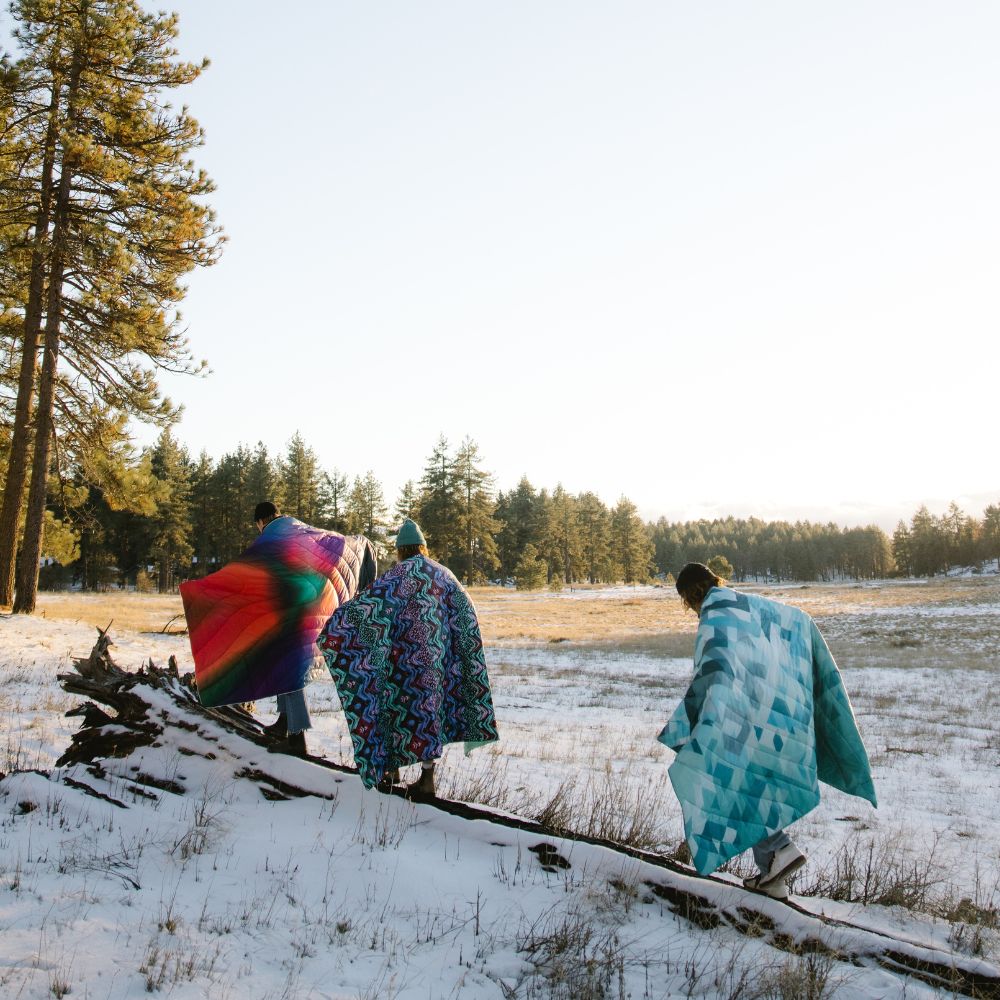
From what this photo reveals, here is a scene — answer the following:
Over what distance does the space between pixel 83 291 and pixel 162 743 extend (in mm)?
14917

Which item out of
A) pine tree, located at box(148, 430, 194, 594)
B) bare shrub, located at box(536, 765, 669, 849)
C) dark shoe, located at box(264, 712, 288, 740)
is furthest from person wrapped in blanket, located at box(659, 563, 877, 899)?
pine tree, located at box(148, 430, 194, 594)

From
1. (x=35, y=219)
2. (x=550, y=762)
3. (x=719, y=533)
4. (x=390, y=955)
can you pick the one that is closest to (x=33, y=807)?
(x=390, y=955)

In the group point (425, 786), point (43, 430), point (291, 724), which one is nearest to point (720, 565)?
point (43, 430)

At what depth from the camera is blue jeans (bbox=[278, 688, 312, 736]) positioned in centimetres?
619

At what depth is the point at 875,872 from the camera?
5359mm

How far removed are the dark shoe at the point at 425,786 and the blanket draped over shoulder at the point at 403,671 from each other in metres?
0.22

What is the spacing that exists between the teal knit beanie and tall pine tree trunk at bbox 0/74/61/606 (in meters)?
14.9

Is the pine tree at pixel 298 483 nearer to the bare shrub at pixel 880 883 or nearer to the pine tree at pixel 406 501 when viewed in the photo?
the pine tree at pixel 406 501

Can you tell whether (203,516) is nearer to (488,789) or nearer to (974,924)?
(488,789)

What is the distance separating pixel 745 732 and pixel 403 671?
94.7 inches

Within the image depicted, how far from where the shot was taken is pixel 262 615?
6.32 meters

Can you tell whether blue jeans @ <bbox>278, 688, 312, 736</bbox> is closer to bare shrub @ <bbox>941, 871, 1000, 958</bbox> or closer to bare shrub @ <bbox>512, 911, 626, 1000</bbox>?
bare shrub @ <bbox>512, 911, 626, 1000</bbox>

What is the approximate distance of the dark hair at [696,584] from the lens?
4789mm

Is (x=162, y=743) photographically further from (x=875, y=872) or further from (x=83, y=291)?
(x=83, y=291)
